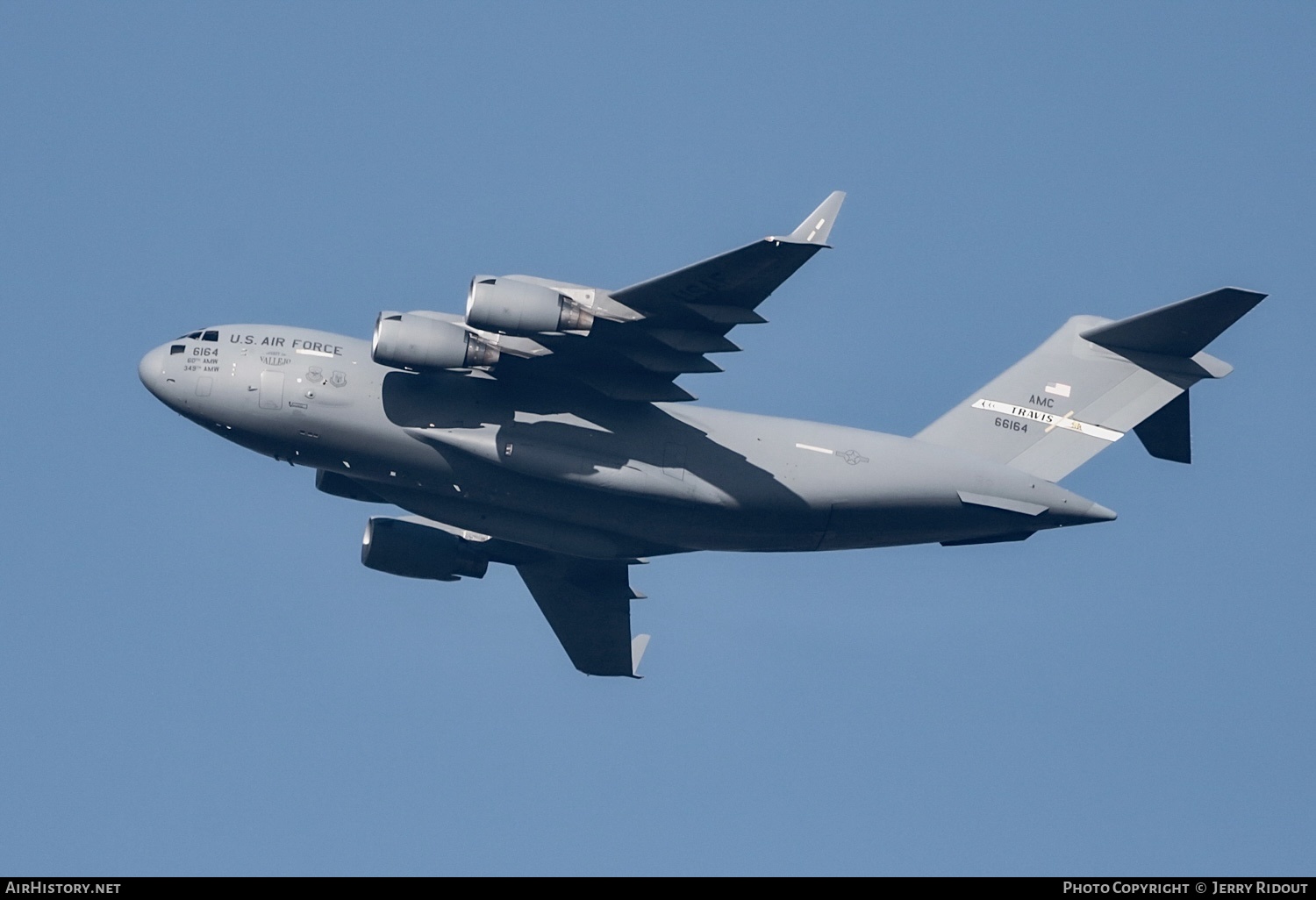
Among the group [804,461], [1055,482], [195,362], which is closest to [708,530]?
[804,461]

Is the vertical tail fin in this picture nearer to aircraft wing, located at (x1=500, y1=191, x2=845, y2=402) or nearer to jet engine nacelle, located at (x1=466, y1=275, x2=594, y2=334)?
aircraft wing, located at (x1=500, y1=191, x2=845, y2=402)

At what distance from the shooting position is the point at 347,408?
20094 millimetres

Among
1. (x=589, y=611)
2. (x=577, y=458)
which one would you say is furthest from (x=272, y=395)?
(x=589, y=611)

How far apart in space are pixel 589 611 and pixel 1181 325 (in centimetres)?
840

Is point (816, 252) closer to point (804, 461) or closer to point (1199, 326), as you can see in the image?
point (804, 461)

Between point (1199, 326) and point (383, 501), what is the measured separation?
9830 millimetres

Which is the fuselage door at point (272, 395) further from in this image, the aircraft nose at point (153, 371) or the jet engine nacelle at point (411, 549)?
the jet engine nacelle at point (411, 549)

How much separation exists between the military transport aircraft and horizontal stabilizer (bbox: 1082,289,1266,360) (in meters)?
0.03

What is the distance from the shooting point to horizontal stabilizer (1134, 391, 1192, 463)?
869 inches

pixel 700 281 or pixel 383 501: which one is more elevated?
pixel 700 281

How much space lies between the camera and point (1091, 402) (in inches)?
877

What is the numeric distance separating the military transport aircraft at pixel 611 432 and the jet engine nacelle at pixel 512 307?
0.02 metres

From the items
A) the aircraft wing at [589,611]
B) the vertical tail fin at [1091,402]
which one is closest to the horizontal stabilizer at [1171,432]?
the vertical tail fin at [1091,402]

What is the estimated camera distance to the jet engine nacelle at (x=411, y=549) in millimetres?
23125
